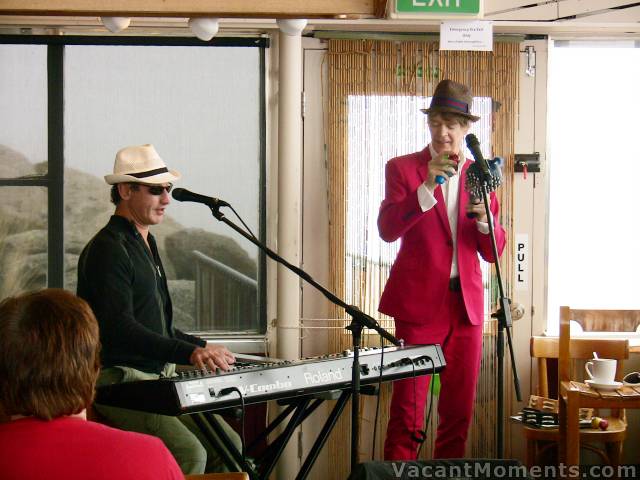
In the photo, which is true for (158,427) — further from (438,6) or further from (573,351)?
(573,351)

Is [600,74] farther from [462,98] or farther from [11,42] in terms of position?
[11,42]

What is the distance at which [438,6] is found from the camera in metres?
3.12

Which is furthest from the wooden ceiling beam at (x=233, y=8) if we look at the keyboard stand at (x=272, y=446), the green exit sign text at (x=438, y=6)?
the keyboard stand at (x=272, y=446)

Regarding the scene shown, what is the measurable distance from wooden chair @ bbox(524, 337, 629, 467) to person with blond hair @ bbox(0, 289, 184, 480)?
2.72 m

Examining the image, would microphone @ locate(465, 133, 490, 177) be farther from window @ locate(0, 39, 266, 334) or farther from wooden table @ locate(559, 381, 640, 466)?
window @ locate(0, 39, 266, 334)

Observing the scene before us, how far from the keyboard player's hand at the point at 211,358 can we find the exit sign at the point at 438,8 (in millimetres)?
1243

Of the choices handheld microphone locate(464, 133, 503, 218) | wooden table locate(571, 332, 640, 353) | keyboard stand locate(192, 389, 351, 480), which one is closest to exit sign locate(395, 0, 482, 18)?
handheld microphone locate(464, 133, 503, 218)

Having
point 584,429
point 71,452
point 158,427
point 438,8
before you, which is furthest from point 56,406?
point 584,429

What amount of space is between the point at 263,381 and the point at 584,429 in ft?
6.17

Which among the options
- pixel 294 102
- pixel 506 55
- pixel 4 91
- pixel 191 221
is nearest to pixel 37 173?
pixel 4 91

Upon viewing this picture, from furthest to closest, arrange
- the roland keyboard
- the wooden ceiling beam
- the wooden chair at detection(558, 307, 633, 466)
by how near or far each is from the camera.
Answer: the wooden chair at detection(558, 307, 633, 466) < the roland keyboard < the wooden ceiling beam

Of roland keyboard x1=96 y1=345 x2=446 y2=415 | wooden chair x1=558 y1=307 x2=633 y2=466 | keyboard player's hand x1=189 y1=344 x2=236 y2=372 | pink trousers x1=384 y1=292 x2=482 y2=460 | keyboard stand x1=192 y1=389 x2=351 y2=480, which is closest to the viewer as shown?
roland keyboard x1=96 y1=345 x2=446 y2=415

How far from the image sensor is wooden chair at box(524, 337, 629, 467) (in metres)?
3.80

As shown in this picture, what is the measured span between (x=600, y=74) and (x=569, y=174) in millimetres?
531
